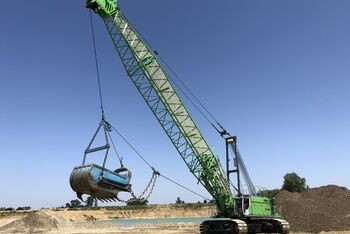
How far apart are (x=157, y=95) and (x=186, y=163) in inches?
225

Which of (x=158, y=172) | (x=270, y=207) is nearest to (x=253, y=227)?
(x=270, y=207)

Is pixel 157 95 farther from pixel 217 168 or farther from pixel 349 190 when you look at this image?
pixel 349 190

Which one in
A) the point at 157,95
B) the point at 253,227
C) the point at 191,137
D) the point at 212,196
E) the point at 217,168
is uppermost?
the point at 157,95

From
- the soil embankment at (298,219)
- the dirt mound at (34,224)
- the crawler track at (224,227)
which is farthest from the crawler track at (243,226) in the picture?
the dirt mound at (34,224)

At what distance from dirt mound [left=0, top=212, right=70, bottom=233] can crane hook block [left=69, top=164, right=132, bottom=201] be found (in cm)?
2847

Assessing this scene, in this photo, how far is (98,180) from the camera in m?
20.7

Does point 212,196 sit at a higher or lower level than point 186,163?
lower

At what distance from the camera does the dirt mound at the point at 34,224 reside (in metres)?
47.4

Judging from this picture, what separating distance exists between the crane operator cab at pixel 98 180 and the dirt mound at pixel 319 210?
17.9 metres

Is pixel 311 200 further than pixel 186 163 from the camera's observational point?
Yes

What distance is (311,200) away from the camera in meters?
40.1

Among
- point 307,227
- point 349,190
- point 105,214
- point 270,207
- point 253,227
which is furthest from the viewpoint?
point 105,214

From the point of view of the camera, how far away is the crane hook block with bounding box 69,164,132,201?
66.8 feet

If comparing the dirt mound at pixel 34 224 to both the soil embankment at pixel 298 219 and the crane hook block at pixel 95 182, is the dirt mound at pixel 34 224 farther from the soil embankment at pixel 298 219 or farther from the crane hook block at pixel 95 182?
the crane hook block at pixel 95 182
